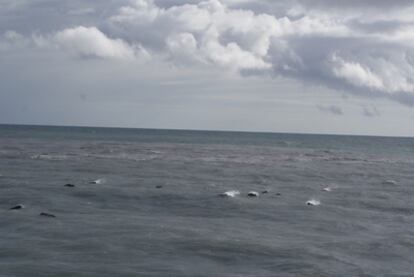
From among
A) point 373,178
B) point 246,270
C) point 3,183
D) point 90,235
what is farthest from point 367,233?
point 373,178

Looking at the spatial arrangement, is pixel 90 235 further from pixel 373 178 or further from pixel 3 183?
pixel 373 178

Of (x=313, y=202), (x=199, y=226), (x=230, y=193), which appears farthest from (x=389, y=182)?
(x=199, y=226)

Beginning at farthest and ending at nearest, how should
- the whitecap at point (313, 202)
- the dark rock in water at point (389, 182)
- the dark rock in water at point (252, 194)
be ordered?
the dark rock in water at point (389, 182), the dark rock in water at point (252, 194), the whitecap at point (313, 202)

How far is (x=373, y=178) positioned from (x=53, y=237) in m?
36.2

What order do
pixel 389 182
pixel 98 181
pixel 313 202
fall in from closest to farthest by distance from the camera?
pixel 313 202 < pixel 98 181 < pixel 389 182

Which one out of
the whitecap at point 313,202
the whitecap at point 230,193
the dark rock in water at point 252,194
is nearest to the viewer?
the whitecap at point 313,202

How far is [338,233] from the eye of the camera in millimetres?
26750

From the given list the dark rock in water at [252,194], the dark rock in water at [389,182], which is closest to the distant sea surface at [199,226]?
the dark rock in water at [389,182]

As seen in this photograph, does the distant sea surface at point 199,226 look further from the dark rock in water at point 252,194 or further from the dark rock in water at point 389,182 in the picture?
the dark rock in water at point 252,194

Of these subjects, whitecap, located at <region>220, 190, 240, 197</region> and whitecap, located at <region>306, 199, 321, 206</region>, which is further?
whitecap, located at <region>220, 190, 240, 197</region>

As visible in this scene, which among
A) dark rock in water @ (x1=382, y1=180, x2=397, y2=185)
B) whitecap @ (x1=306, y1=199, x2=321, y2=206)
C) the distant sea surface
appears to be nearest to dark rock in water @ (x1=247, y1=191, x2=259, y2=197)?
the distant sea surface

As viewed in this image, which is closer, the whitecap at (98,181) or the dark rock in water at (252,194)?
the dark rock in water at (252,194)

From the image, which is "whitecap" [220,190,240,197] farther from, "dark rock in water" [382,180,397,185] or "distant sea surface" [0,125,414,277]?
"dark rock in water" [382,180,397,185]

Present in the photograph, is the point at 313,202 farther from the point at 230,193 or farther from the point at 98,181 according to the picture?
the point at 98,181
